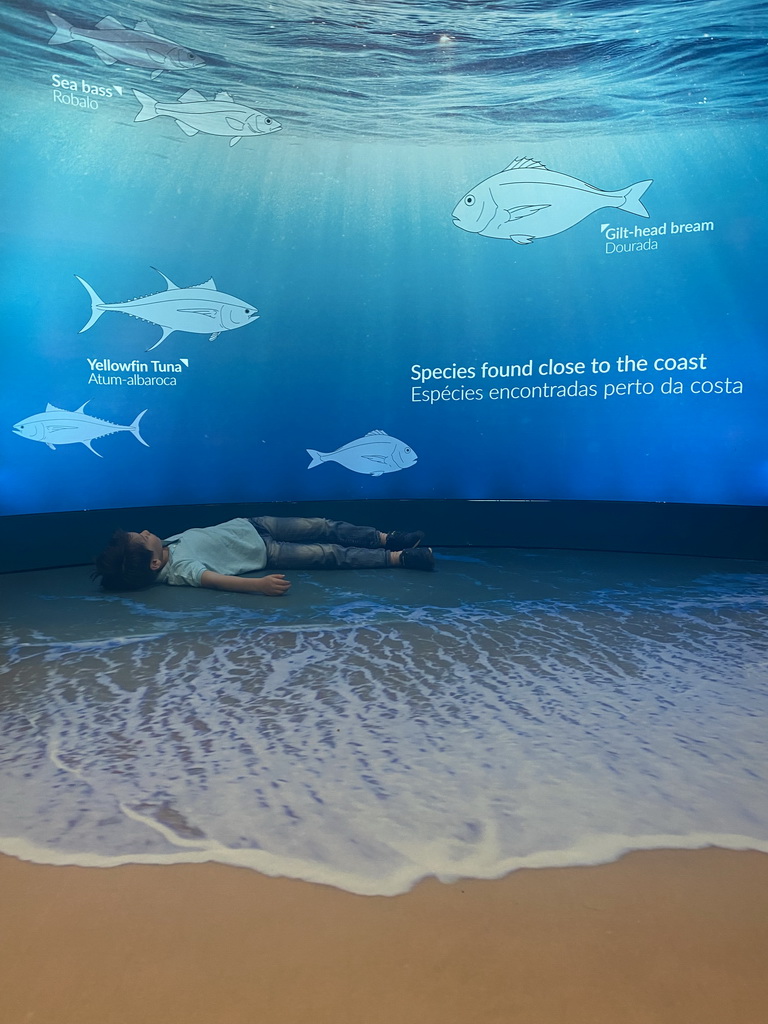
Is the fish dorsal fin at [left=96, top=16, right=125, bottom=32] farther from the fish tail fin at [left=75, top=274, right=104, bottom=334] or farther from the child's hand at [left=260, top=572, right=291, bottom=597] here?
the child's hand at [left=260, top=572, right=291, bottom=597]

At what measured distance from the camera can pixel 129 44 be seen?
478 centimetres

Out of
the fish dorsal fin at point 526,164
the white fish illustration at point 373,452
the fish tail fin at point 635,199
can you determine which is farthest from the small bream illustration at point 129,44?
the fish tail fin at point 635,199

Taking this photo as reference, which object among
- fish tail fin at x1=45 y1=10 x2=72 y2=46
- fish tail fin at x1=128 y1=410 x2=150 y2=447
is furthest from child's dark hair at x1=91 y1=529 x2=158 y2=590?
fish tail fin at x1=45 y1=10 x2=72 y2=46

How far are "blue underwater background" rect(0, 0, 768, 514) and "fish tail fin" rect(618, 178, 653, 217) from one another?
40 mm

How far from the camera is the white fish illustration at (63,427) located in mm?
4668

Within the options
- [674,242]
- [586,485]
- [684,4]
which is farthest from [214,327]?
[684,4]

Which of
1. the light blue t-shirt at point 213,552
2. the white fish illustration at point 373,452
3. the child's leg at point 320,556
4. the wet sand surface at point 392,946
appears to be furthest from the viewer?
the white fish illustration at point 373,452

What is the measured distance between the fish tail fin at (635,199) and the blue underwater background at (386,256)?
4 centimetres

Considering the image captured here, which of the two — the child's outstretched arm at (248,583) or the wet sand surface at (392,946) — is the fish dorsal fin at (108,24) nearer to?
the child's outstretched arm at (248,583)

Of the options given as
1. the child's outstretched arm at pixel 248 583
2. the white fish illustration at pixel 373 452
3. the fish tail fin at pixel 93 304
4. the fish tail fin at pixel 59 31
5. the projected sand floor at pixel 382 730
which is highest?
the fish tail fin at pixel 59 31

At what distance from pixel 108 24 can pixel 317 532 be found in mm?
3555

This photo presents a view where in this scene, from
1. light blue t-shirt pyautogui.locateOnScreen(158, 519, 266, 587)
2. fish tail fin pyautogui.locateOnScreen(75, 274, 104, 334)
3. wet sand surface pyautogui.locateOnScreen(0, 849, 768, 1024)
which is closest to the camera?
wet sand surface pyautogui.locateOnScreen(0, 849, 768, 1024)

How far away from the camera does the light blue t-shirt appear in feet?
13.6

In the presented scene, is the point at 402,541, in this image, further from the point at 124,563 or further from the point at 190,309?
the point at 190,309
